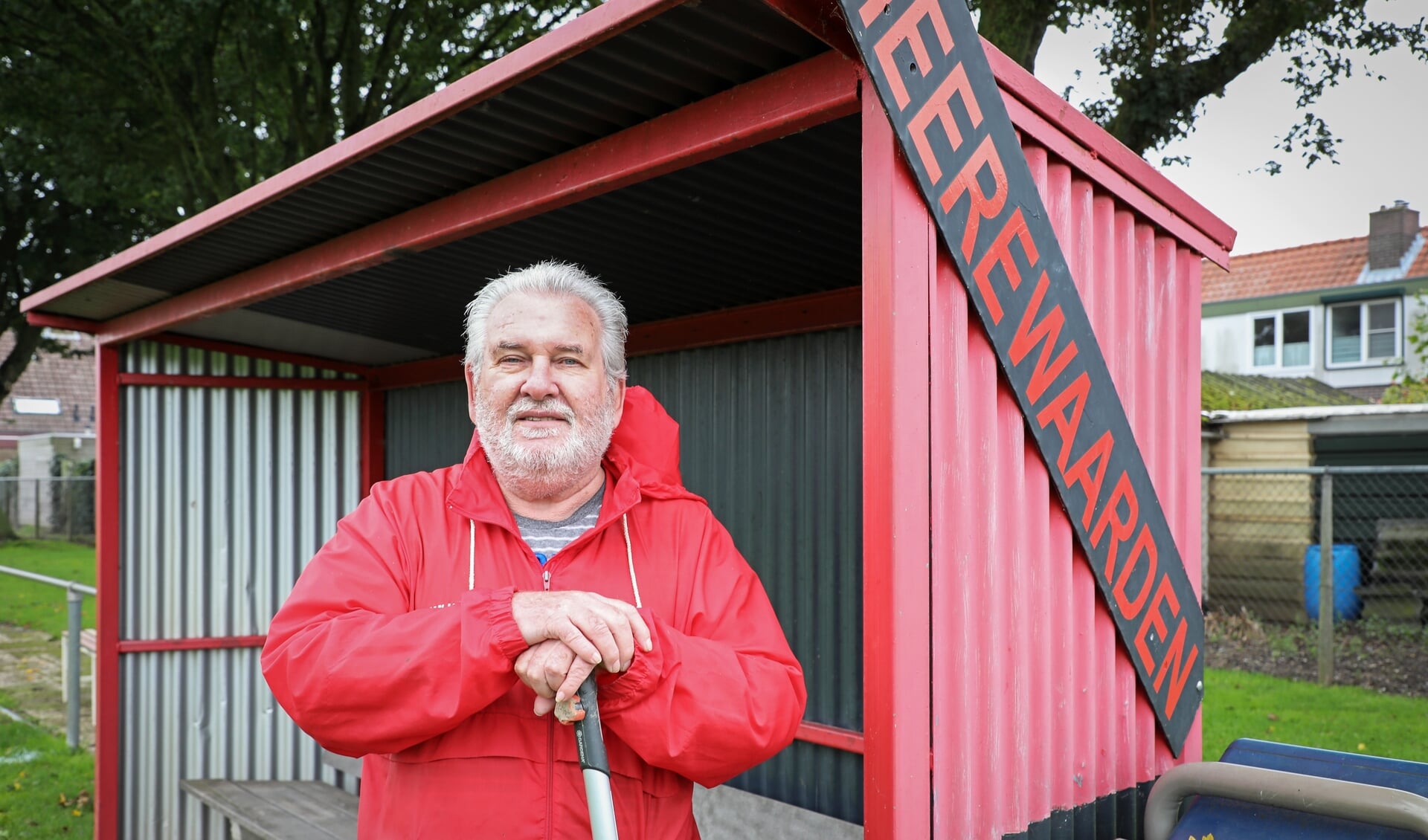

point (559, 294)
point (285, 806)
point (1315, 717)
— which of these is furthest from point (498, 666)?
point (1315, 717)

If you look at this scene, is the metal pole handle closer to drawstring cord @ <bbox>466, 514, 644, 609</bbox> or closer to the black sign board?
drawstring cord @ <bbox>466, 514, 644, 609</bbox>

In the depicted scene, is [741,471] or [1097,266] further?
[741,471]

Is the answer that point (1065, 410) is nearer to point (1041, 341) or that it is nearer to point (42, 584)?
point (1041, 341)

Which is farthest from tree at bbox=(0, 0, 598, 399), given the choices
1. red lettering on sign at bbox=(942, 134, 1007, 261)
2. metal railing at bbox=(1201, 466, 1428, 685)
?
metal railing at bbox=(1201, 466, 1428, 685)

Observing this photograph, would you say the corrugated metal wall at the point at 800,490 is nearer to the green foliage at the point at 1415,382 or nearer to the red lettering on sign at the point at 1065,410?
the red lettering on sign at the point at 1065,410

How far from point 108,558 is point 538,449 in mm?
4402

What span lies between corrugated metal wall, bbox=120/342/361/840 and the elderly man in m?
4.06

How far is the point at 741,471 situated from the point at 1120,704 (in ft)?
6.91

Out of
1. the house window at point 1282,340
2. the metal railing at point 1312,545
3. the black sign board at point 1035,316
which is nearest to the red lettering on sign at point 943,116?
the black sign board at point 1035,316

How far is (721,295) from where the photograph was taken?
4309 millimetres

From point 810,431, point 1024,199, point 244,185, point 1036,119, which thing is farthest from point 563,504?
point 244,185

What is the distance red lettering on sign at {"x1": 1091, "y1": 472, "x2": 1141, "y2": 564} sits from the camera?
103 inches

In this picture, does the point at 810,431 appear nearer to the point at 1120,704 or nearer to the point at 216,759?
the point at 1120,704

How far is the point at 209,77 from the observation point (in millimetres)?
8664
